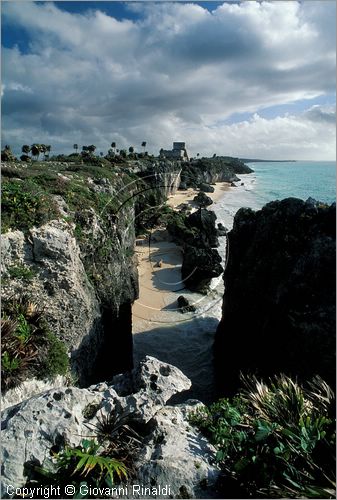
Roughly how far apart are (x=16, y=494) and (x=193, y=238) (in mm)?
23806

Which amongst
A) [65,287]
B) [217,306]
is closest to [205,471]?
[65,287]

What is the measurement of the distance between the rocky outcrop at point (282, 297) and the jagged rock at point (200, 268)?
8.31 meters

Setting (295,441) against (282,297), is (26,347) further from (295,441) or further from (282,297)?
(282,297)

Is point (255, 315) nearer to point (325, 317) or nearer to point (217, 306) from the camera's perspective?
point (325, 317)

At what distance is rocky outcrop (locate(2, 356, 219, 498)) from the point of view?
5.43 m

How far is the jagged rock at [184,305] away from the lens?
19.4 metres

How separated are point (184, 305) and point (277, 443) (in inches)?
566

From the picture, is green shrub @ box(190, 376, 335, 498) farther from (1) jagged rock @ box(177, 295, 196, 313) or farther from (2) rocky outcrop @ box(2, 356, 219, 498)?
(1) jagged rock @ box(177, 295, 196, 313)

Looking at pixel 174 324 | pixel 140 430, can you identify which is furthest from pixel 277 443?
pixel 174 324

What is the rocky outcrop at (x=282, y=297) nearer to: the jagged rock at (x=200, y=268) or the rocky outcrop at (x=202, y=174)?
the jagged rock at (x=200, y=268)

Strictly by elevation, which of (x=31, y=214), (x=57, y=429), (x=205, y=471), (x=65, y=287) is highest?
(x=31, y=214)

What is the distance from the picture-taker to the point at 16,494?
500 cm

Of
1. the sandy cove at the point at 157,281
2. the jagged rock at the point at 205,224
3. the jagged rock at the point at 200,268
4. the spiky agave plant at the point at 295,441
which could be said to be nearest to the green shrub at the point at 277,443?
the spiky agave plant at the point at 295,441

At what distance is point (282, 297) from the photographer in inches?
424
